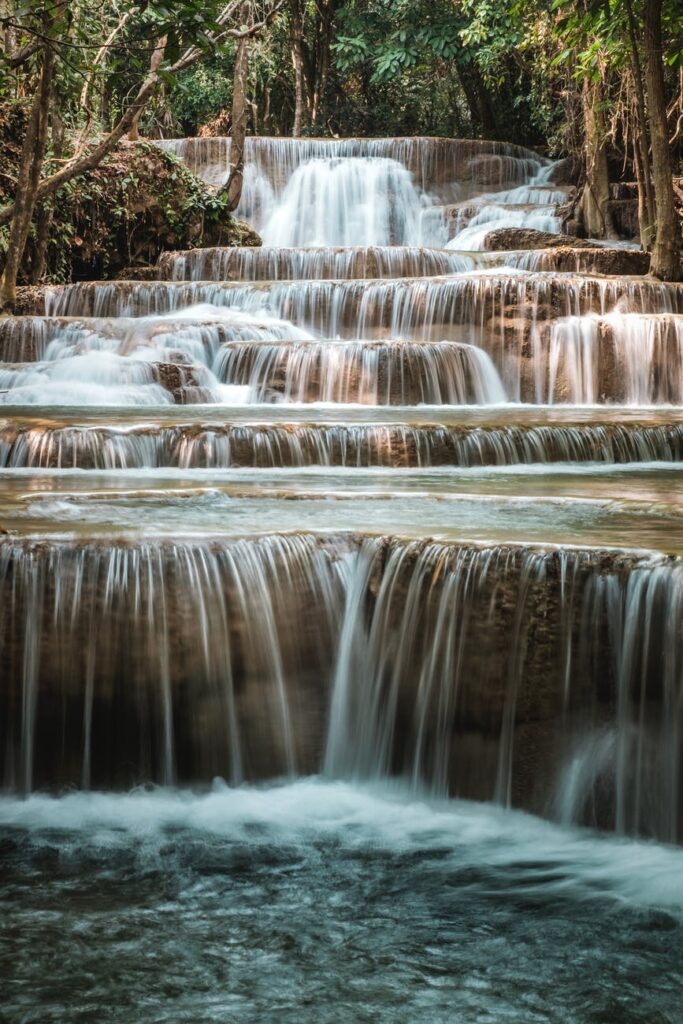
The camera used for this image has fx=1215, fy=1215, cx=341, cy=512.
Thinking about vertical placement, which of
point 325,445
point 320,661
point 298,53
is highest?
point 298,53

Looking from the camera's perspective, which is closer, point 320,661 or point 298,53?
point 320,661

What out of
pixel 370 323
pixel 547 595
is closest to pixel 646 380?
pixel 370 323

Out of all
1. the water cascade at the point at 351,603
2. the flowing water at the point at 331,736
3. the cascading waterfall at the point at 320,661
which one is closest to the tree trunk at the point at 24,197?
the water cascade at the point at 351,603

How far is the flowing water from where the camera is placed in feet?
11.3

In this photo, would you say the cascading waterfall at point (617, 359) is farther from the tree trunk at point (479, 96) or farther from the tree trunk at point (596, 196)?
the tree trunk at point (479, 96)

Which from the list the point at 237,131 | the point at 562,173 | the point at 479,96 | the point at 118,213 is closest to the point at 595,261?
the point at 118,213

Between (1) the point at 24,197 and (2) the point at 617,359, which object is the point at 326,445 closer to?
(2) the point at 617,359

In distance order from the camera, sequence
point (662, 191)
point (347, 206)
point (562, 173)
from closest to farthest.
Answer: point (662, 191)
point (347, 206)
point (562, 173)

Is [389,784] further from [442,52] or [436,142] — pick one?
[442,52]

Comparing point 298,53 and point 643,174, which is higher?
point 298,53

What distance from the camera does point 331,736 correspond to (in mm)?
5039

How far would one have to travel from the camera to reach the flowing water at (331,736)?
3.45 meters

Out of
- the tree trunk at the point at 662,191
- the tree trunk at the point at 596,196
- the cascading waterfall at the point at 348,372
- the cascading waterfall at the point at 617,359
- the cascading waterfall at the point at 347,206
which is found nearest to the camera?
the cascading waterfall at the point at 348,372

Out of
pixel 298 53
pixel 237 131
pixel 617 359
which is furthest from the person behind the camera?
pixel 298 53
